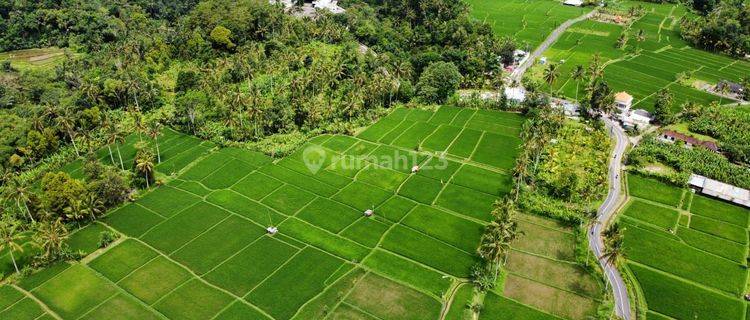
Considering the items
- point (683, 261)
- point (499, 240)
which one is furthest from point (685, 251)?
point (499, 240)

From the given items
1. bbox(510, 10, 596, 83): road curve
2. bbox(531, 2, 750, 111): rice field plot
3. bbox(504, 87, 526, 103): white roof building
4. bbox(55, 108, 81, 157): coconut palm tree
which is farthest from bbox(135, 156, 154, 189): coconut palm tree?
bbox(531, 2, 750, 111): rice field plot

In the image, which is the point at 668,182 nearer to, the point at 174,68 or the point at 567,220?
the point at 567,220

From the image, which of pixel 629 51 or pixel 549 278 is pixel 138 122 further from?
pixel 629 51

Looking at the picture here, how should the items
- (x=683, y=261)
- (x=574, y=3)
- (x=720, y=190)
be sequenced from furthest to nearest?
1. (x=574, y=3)
2. (x=720, y=190)
3. (x=683, y=261)

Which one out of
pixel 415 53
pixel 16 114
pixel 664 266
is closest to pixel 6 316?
pixel 16 114

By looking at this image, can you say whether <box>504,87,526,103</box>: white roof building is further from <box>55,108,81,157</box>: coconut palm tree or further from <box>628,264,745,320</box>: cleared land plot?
<box>55,108,81,157</box>: coconut palm tree
